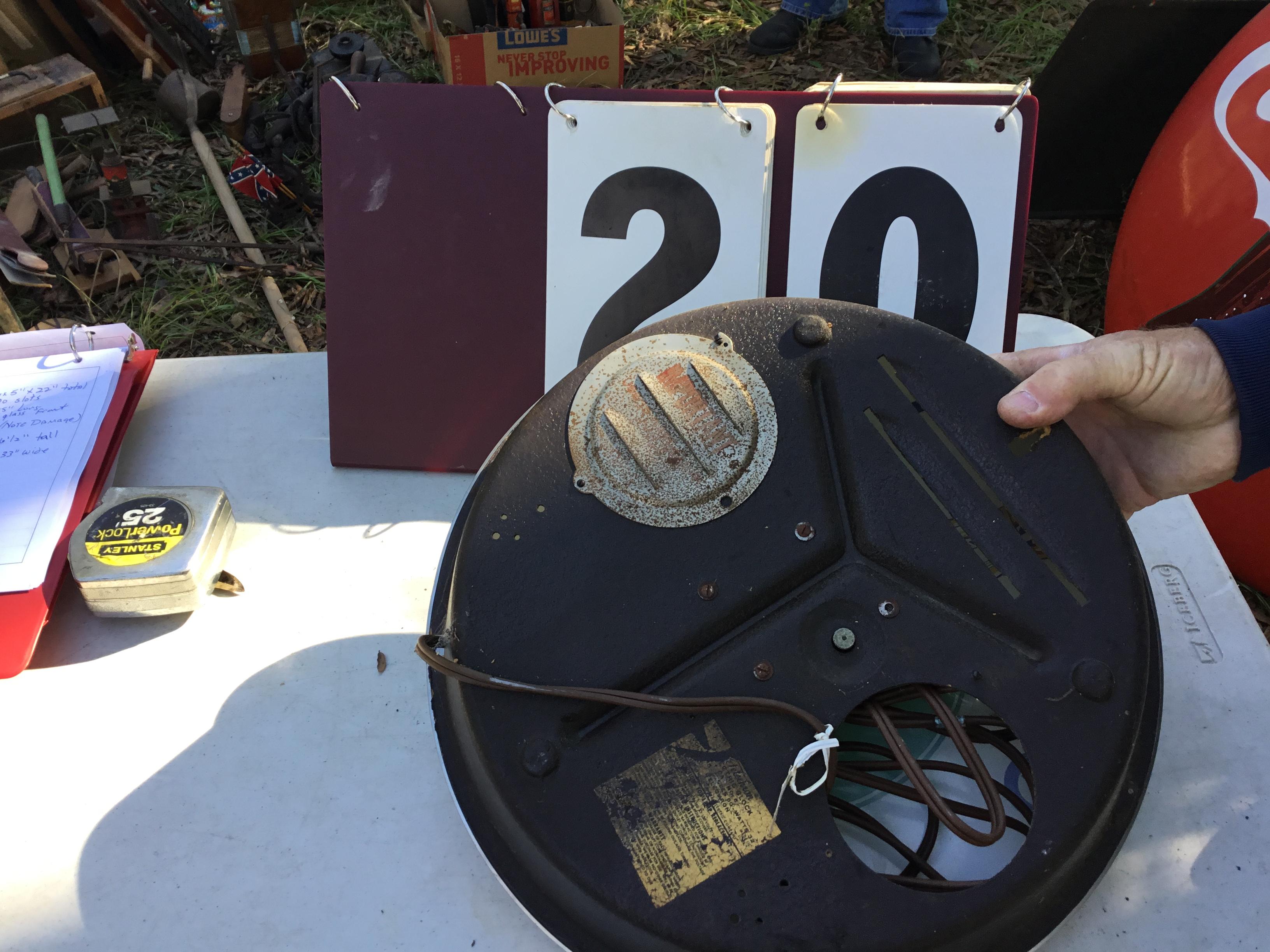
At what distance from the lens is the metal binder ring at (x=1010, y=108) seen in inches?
41.0

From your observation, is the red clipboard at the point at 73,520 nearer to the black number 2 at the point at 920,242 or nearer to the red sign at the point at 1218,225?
the black number 2 at the point at 920,242

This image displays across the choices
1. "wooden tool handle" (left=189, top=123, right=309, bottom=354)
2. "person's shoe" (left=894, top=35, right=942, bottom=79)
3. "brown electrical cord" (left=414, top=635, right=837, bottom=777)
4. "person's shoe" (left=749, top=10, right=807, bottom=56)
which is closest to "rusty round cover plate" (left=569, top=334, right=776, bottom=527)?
"brown electrical cord" (left=414, top=635, right=837, bottom=777)

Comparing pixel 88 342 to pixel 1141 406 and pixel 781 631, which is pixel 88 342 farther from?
pixel 1141 406

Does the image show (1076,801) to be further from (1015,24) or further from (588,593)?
(1015,24)

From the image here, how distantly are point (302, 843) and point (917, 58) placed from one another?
2.33 m

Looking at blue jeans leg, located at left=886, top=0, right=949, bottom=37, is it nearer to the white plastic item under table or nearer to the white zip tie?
the white plastic item under table

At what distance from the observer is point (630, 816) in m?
0.67

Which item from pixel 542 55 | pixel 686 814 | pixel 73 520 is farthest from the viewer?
pixel 542 55

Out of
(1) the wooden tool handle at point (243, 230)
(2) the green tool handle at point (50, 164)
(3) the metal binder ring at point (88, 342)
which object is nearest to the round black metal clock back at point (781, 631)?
(3) the metal binder ring at point (88, 342)

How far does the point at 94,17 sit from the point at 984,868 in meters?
2.81

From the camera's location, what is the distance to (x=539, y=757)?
27.0 inches

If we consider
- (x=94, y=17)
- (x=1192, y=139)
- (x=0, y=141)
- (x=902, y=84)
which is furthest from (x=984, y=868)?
(x=94, y=17)

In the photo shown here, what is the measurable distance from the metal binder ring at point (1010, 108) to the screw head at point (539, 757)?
2.93 ft

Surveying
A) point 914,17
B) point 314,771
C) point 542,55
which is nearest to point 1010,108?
point 314,771
